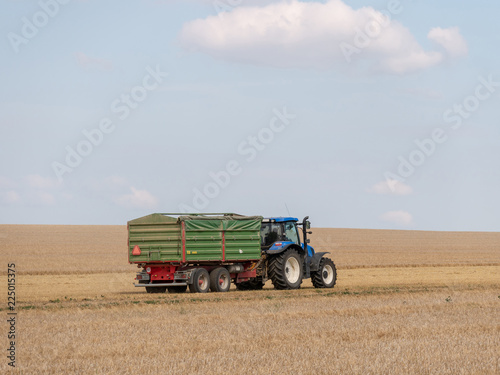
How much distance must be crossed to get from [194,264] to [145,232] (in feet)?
6.15

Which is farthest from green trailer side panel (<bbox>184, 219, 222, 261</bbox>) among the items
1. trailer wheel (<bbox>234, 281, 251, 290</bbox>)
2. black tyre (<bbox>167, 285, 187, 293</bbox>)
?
trailer wheel (<bbox>234, 281, 251, 290</bbox>)

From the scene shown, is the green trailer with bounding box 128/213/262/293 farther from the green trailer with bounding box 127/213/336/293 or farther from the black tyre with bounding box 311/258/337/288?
the black tyre with bounding box 311/258/337/288

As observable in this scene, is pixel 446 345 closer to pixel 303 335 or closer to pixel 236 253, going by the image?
pixel 303 335

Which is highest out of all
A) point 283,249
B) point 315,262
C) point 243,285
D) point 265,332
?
point 283,249

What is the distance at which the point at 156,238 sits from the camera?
22.2 meters

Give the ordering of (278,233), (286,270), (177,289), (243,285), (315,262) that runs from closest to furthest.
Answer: (177,289)
(286,270)
(278,233)
(315,262)
(243,285)

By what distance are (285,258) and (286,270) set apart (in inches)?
23.9

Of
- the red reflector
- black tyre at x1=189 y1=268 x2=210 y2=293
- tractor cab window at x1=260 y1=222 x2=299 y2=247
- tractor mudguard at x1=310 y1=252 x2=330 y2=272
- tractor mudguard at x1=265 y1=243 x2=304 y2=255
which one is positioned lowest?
black tyre at x1=189 y1=268 x2=210 y2=293

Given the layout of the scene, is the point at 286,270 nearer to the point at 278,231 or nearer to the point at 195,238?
the point at 278,231

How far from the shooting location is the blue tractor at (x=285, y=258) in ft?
76.5

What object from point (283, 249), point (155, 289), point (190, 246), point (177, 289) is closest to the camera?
point (190, 246)

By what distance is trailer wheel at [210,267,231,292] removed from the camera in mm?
22359

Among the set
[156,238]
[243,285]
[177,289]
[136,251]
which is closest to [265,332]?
[156,238]

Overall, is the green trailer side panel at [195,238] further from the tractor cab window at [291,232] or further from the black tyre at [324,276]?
the black tyre at [324,276]
